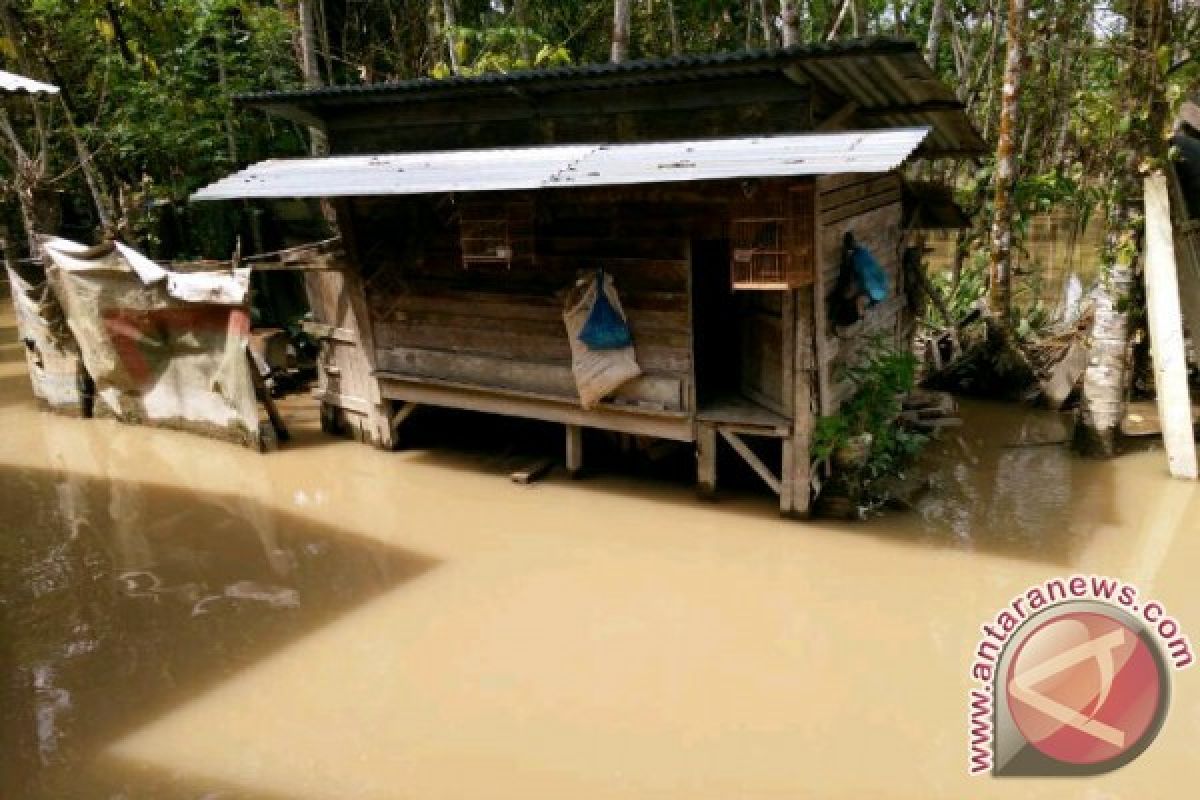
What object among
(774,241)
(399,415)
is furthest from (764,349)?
(399,415)

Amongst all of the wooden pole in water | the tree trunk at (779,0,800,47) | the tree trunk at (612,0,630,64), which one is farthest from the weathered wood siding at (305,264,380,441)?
the wooden pole in water

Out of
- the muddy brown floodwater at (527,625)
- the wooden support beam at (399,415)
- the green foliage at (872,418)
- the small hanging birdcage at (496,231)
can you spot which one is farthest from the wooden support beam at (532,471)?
the green foliage at (872,418)

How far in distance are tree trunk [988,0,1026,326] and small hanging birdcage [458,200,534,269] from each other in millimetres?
5795

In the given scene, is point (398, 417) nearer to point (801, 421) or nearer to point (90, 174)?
point (801, 421)

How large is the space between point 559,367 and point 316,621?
10.5ft

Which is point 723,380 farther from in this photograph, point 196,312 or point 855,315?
point 196,312

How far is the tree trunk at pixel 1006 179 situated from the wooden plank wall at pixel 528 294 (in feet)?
16.0

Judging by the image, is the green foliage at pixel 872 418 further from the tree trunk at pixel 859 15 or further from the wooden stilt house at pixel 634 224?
the tree trunk at pixel 859 15

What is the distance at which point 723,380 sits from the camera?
872 centimetres

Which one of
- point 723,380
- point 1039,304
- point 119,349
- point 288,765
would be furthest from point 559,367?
point 1039,304

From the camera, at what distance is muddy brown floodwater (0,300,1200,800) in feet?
14.6

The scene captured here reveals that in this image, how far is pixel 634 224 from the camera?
7352 mm

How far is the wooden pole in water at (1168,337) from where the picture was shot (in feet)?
24.8

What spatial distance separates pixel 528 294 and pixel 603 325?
97 centimetres
